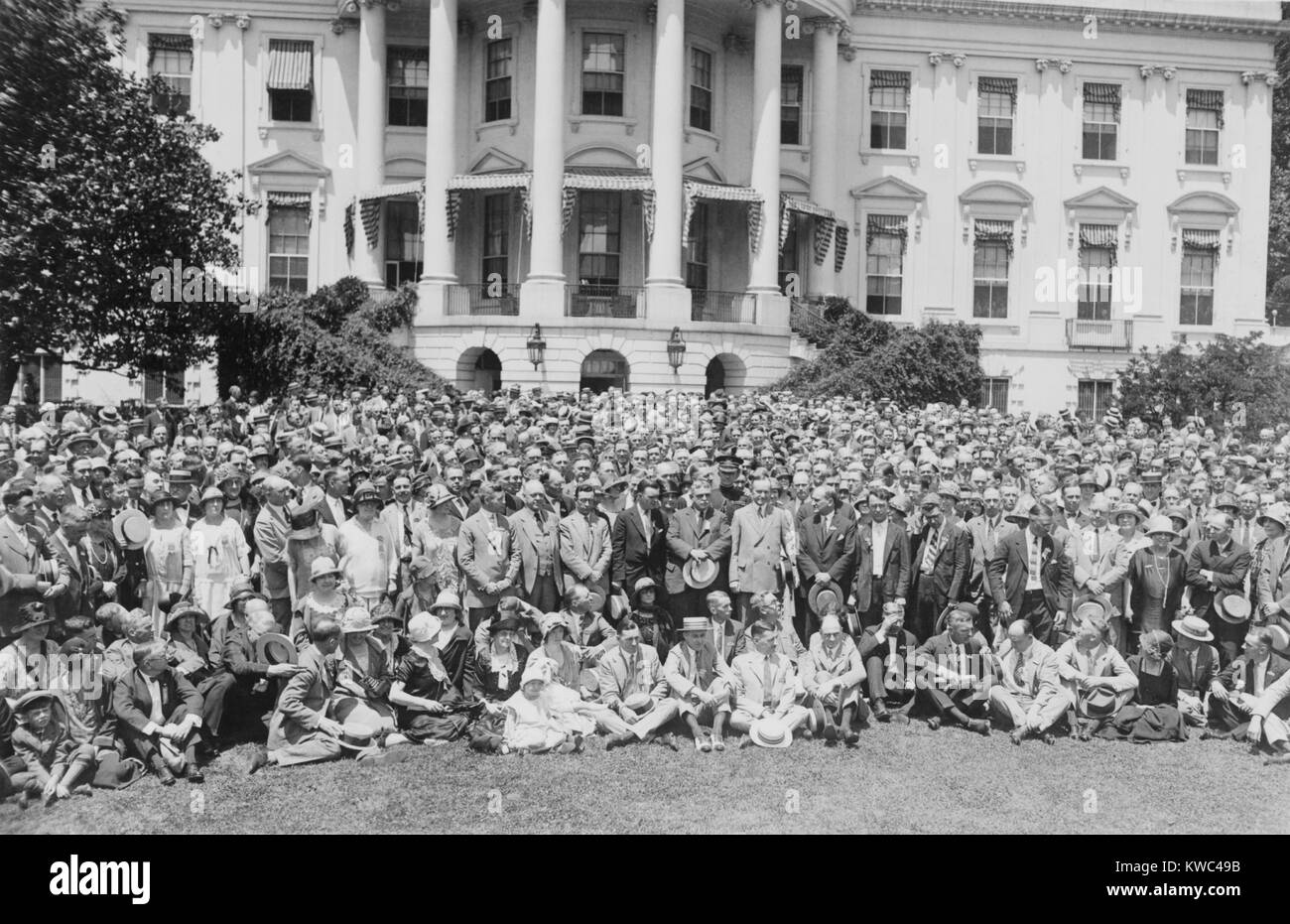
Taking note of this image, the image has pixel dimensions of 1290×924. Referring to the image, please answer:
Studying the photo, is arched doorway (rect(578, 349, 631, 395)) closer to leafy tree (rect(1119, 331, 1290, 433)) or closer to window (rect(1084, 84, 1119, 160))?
leafy tree (rect(1119, 331, 1290, 433))

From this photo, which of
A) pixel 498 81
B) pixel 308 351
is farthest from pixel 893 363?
pixel 308 351

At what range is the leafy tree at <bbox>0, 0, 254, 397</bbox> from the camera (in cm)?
1341

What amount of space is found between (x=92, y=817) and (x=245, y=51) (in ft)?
93.3

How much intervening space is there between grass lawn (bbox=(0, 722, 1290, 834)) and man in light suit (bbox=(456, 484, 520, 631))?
1609 millimetres

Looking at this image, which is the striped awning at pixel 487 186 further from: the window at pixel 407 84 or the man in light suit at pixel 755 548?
the man in light suit at pixel 755 548

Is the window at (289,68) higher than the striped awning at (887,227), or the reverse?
the window at (289,68)

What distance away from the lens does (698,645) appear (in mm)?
9688

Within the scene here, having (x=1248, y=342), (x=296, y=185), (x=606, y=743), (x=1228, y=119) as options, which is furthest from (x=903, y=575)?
(x=1228, y=119)

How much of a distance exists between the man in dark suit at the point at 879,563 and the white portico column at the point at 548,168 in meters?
17.0

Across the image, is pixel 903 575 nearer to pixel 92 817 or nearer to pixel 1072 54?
pixel 92 817

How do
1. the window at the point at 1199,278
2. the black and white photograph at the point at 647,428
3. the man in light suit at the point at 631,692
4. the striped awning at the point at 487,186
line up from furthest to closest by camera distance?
the window at the point at 1199,278
the striped awning at the point at 487,186
the man in light suit at the point at 631,692
the black and white photograph at the point at 647,428

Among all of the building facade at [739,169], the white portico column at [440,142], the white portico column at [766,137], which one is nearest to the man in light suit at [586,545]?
the building facade at [739,169]

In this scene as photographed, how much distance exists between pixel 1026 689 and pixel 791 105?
84.9ft

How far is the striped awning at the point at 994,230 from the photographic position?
33406 mm
